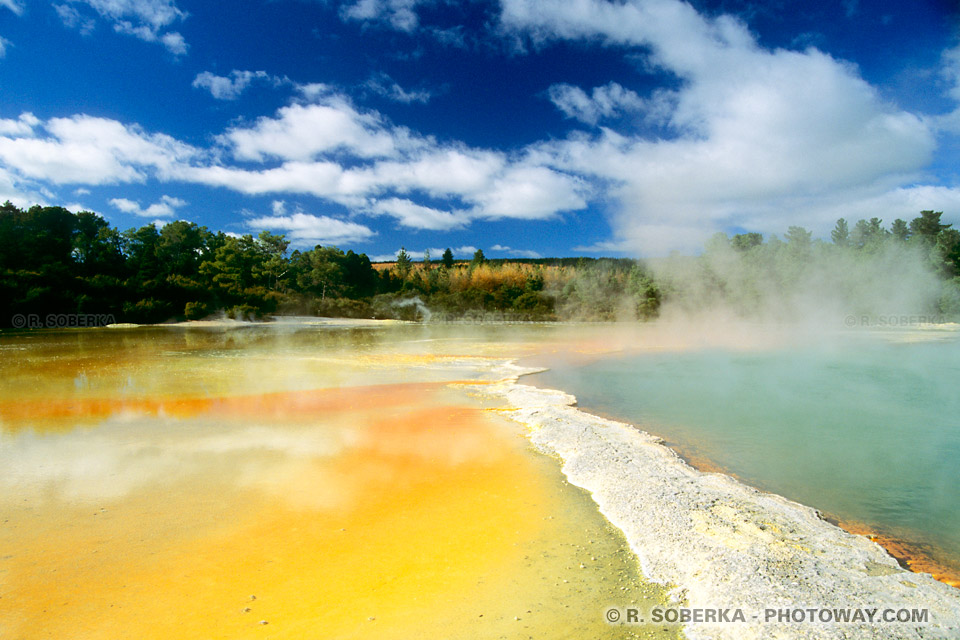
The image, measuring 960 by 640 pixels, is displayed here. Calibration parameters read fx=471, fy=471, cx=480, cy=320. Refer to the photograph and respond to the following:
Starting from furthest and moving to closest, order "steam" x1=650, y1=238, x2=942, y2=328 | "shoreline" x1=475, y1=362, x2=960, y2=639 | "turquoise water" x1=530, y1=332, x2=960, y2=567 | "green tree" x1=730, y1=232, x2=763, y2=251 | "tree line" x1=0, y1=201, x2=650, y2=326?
"green tree" x1=730, y1=232, x2=763, y2=251 < "steam" x1=650, y1=238, x2=942, y2=328 < "tree line" x1=0, y1=201, x2=650, y2=326 < "turquoise water" x1=530, y1=332, x2=960, y2=567 < "shoreline" x1=475, y1=362, x2=960, y2=639

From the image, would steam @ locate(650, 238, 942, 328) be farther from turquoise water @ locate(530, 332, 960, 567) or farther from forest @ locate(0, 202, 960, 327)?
turquoise water @ locate(530, 332, 960, 567)

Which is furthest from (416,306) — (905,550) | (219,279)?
(905,550)

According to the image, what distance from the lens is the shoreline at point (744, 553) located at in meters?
2.10

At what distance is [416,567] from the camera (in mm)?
2652

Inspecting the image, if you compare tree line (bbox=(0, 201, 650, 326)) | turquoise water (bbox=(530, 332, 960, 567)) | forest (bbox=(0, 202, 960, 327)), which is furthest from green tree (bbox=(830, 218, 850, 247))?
turquoise water (bbox=(530, 332, 960, 567))

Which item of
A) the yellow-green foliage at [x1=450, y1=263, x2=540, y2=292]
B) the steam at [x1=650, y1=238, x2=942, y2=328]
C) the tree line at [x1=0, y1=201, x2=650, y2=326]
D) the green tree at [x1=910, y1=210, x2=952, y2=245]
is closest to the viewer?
the tree line at [x1=0, y1=201, x2=650, y2=326]

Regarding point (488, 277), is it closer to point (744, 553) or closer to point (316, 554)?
point (316, 554)

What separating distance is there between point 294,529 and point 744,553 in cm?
273

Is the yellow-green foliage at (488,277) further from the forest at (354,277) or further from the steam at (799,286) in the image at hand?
the steam at (799,286)

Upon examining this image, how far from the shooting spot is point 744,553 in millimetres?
2609

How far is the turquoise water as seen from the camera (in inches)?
145

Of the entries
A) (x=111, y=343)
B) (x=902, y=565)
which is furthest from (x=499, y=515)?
(x=111, y=343)

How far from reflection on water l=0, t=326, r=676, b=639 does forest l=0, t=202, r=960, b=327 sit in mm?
26484

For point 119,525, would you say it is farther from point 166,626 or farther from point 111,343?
point 111,343
